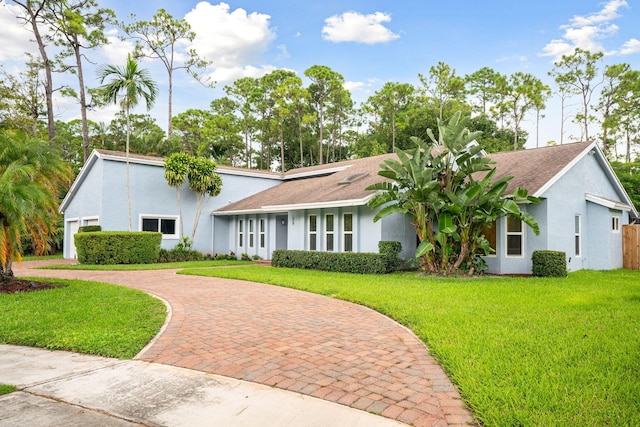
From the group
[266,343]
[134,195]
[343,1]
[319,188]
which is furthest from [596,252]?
[134,195]

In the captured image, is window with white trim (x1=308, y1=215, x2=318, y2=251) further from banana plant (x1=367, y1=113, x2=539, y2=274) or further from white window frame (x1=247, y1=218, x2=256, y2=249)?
white window frame (x1=247, y1=218, x2=256, y2=249)

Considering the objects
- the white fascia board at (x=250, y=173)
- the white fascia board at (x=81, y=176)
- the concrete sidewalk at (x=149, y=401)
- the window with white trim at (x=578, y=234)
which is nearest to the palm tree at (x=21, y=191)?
the concrete sidewalk at (x=149, y=401)

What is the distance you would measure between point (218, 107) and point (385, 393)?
43.1 m

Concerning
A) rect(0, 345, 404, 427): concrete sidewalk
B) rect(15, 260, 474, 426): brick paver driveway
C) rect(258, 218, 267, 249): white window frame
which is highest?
rect(258, 218, 267, 249): white window frame

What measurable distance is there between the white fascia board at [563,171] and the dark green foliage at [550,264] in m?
1.88

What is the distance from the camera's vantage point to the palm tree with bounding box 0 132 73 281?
9.15 metres

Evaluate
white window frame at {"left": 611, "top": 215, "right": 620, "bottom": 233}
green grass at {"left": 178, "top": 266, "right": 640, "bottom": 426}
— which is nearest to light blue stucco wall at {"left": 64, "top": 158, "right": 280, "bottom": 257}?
green grass at {"left": 178, "top": 266, "right": 640, "bottom": 426}

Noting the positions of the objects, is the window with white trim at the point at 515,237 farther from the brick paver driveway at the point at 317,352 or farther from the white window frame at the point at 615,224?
the brick paver driveway at the point at 317,352

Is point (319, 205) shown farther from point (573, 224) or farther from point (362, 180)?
point (573, 224)

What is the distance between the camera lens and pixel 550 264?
41.3ft

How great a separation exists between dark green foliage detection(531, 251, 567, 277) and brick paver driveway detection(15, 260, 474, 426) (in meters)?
7.66

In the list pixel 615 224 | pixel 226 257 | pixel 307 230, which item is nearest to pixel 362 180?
pixel 307 230

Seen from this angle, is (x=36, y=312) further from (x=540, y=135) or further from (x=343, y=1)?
(x=540, y=135)

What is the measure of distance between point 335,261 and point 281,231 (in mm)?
6176
